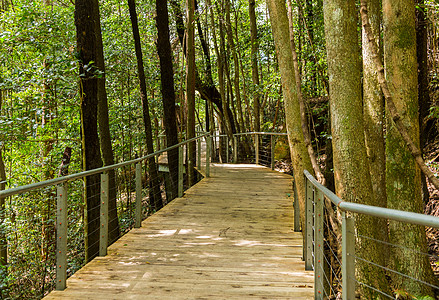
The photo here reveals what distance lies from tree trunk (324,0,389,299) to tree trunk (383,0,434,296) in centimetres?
87

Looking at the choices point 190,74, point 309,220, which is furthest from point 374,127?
point 190,74

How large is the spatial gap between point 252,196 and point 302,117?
365 centimetres

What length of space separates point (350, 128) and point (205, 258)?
2055 millimetres

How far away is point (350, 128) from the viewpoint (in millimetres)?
3758

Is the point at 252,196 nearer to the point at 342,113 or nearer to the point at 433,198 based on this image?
the point at 433,198

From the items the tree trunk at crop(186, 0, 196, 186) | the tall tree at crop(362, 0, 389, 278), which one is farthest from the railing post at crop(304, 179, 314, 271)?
the tree trunk at crop(186, 0, 196, 186)

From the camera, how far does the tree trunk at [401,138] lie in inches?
174

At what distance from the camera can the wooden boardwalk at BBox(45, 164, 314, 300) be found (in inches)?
136

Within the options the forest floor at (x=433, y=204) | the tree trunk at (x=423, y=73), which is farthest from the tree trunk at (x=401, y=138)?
the tree trunk at (x=423, y=73)

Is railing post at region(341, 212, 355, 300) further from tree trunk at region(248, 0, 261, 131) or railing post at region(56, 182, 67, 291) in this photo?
tree trunk at region(248, 0, 261, 131)

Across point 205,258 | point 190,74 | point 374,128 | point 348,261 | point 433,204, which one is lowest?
point 433,204

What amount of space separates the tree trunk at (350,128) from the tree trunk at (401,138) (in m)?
0.87

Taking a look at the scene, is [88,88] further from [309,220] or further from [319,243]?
[319,243]

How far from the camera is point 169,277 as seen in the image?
381cm
